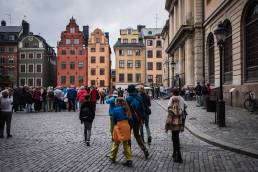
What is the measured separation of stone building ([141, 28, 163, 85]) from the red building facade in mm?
13576

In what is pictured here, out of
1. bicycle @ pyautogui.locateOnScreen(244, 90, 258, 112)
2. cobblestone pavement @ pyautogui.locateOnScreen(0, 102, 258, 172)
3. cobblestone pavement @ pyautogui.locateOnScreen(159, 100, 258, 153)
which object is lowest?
cobblestone pavement @ pyautogui.locateOnScreen(0, 102, 258, 172)

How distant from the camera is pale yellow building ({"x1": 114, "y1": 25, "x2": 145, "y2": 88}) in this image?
84000 millimetres

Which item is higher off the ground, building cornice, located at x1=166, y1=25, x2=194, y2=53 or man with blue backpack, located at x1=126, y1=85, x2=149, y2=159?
building cornice, located at x1=166, y1=25, x2=194, y2=53

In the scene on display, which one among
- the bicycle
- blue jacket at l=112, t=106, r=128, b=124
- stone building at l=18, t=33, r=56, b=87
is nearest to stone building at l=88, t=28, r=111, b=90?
stone building at l=18, t=33, r=56, b=87

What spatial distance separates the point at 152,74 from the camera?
3351 inches

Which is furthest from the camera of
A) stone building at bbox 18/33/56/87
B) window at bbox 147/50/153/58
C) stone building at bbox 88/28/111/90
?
window at bbox 147/50/153/58

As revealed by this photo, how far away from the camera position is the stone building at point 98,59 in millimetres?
79312

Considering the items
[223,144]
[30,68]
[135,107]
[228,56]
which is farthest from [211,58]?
[30,68]

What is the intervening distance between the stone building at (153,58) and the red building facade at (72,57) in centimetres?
1358

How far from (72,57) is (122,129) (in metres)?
71.4

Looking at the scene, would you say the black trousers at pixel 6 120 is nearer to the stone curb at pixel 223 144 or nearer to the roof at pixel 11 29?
the stone curb at pixel 223 144

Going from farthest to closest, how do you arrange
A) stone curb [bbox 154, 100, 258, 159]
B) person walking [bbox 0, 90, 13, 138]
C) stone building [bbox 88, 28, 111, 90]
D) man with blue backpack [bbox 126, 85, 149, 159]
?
stone building [bbox 88, 28, 111, 90] < person walking [bbox 0, 90, 13, 138] < man with blue backpack [bbox 126, 85, 149, 159] < stone curb [bbox 154, 100, 258, 159]

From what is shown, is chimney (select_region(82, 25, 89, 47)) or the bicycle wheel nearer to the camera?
the bicycle wheel

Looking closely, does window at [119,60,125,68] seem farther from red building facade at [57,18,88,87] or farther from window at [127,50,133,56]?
red building facade at [57,18,88,87]
